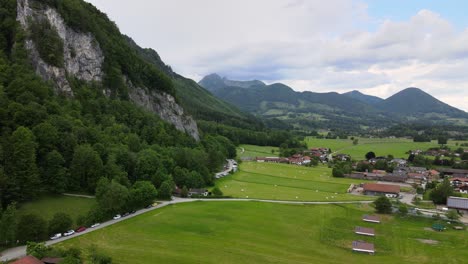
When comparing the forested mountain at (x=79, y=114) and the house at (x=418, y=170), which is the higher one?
the forested mountain at (x=79, y=114)

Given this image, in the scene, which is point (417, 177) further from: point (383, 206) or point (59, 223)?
point (59, 223)

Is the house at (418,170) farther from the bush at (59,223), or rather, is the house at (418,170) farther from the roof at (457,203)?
the bush at (59,223)

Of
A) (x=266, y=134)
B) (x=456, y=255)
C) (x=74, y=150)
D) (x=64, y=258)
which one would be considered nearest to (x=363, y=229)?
(x=456, y=255)

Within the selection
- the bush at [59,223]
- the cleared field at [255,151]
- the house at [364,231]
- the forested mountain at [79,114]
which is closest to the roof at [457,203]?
the house at [364,231]

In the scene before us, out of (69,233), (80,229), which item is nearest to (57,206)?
(80,229)

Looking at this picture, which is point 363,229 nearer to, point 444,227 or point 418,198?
point 444,227

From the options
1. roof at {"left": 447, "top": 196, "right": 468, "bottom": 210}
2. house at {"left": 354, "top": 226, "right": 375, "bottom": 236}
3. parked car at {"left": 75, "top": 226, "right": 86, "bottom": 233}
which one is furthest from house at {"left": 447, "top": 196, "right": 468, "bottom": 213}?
parked car at {"left": 75, "top": 226, "right": 86, "bottom": 233}
